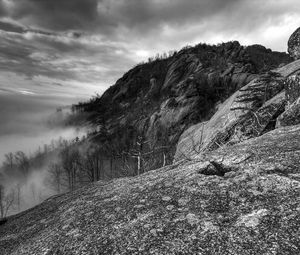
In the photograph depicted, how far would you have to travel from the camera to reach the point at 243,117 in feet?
52.7

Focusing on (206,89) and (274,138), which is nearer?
(274,138)

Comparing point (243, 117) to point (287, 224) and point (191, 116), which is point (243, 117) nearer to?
point (287, 224)

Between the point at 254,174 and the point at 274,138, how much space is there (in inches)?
111

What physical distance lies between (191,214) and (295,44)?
1609 cm

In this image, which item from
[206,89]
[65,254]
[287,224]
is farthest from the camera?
[206,89]

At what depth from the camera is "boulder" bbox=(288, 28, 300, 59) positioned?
16.6 m

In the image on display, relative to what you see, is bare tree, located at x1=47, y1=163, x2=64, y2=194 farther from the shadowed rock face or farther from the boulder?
the shadowed rock face

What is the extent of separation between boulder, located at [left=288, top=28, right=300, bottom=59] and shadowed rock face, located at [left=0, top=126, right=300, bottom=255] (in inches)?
452

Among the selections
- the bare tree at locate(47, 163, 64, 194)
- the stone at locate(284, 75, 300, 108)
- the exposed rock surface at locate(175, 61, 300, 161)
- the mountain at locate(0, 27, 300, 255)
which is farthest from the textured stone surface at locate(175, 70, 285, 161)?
the bare tree at locate(47, 163, 64, 194)

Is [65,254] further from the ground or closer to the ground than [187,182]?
closer to the ground

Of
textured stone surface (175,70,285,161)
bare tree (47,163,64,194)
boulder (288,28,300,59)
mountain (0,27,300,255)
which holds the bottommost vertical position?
bare tree (47,163,64,194)

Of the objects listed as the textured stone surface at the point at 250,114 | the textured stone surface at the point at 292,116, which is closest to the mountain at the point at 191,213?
the textured stone surface at the point at 292,116

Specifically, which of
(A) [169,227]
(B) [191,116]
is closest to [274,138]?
(A) [169,227]

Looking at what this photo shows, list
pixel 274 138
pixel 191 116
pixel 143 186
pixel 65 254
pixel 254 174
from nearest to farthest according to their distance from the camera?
pixel 65 254 < pixel 254 174 < pixel 143 186 < pixel 274 138 < pixel 191 116
